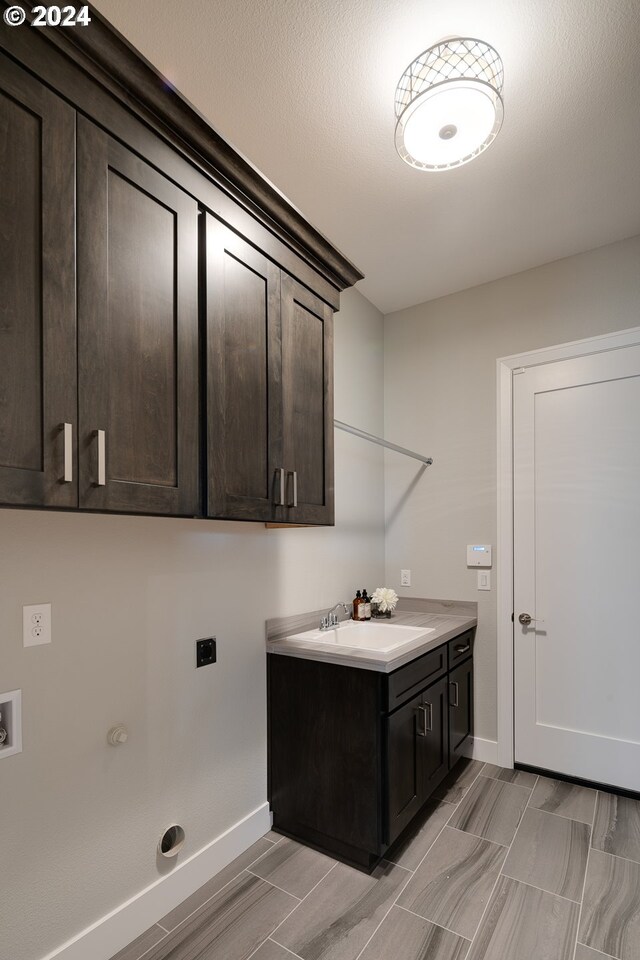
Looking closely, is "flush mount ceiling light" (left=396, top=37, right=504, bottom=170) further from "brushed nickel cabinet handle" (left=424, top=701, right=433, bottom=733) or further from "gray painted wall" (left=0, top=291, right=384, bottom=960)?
"brushed nickel cabinet handle" (left=424, top=701, right=433, bottom=733)

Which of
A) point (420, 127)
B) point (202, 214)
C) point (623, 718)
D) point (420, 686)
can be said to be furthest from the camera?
point (623, 718)

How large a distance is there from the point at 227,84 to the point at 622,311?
2.12 m

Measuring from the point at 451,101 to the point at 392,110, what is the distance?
0.35 m

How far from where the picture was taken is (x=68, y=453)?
106 cm

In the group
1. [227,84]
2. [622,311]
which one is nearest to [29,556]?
[227,84]

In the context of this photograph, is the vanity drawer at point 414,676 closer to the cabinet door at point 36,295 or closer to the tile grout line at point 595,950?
the tile grout line at point 595,950

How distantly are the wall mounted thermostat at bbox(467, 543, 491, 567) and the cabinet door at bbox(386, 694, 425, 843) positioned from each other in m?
1.02

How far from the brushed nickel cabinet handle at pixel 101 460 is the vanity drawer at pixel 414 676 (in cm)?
130

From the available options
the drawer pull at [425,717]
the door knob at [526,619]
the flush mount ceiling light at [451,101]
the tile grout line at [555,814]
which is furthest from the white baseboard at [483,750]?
the flush mount ceiling light at [451,101]

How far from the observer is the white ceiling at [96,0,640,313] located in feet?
4.75

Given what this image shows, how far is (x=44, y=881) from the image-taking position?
4.47 feet

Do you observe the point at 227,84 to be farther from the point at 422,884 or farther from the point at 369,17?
the point at 422,884

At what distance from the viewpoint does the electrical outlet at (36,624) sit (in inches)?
53.1

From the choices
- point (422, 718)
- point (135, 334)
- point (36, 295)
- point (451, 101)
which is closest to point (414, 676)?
point (422, 718)
